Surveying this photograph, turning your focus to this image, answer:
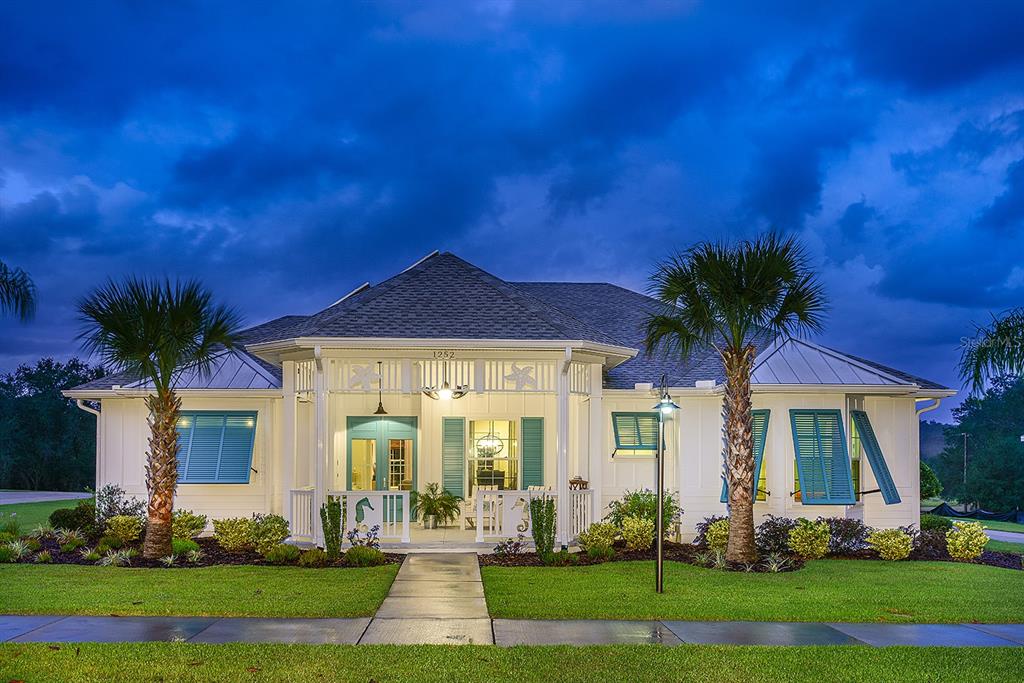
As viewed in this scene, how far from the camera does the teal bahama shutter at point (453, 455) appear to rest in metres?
18.8

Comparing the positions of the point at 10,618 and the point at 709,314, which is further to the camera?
the point at 709,314

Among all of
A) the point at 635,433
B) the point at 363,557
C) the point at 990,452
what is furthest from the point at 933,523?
the point at 990,452

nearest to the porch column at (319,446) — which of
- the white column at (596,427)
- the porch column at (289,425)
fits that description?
the porch column at (289,425)

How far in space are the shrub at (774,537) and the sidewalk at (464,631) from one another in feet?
17.5

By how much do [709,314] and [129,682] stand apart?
10.0 meters

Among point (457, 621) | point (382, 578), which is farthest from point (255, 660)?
point (382, 578)

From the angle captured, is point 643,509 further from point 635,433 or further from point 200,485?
point 200,485

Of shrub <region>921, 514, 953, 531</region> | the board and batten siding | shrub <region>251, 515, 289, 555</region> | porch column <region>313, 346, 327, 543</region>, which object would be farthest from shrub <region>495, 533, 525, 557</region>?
shrub <region>921, 514, 953, 531</region>

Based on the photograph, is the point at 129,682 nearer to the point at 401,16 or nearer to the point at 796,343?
the point at 401,16

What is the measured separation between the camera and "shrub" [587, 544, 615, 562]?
1433cm

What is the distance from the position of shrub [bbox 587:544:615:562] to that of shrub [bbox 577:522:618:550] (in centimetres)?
21

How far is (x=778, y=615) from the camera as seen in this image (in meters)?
10.0

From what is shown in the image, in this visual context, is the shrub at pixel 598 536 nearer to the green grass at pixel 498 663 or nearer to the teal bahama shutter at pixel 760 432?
the teal bahama shutter at pixel 760 432

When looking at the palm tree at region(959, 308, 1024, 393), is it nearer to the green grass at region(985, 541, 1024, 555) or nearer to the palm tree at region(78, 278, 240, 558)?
the green grass at region(985, 541, 1024, 555)
